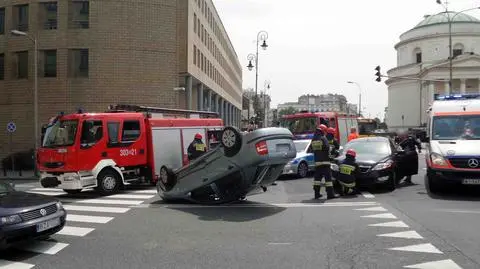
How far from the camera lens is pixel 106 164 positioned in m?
16.0

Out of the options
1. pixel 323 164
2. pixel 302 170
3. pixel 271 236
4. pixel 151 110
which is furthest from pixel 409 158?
pixel 271 236

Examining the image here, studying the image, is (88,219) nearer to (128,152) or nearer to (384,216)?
(128,152)

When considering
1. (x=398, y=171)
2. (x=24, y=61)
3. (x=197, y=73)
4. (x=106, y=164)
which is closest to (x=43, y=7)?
(x=24, y=61)

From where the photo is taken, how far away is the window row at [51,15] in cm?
3594

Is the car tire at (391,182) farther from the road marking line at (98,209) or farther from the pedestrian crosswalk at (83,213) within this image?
the road marking line at (98,209)

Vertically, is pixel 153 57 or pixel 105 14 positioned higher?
pixel 105 14

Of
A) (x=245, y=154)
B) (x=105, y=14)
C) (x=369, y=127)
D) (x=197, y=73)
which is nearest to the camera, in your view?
Answer: (x=245, y=154)

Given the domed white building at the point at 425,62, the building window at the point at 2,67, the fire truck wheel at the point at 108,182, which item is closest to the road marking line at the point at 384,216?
the fire truck wheel at the point at 108,182

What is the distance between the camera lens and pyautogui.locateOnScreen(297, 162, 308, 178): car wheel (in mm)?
20070

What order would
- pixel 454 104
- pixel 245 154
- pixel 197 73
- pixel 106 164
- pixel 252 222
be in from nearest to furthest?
pixel 252 222 → pixel 245 154 → pixel 454 104 → pixel 106 164 → pixel 197 73

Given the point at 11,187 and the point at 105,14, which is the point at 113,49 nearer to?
the point at 105,14

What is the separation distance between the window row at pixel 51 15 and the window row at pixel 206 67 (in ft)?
33.8

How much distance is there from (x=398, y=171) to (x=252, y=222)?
761cm

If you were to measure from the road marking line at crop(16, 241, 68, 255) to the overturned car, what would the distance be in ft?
14.9
